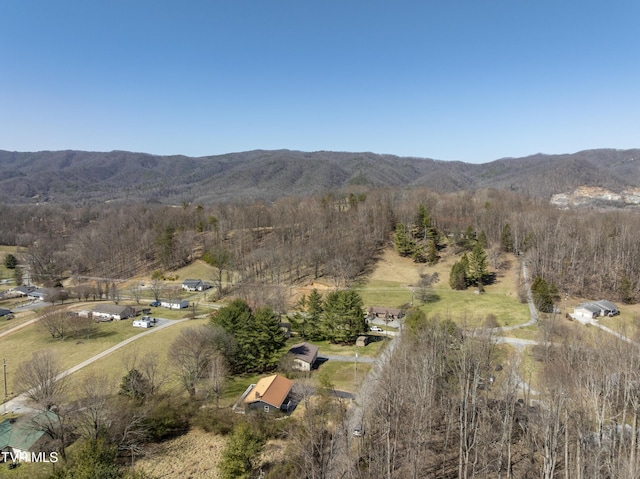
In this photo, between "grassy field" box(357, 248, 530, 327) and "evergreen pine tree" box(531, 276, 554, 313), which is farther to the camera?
"evergreen pine tree" box(531, 276, 554, 313)

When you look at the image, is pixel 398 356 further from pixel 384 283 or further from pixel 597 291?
pixel 597 291

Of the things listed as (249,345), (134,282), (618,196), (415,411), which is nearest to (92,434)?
(249,345)

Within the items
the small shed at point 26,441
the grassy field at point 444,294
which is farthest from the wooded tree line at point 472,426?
the grassy field at point 444,294

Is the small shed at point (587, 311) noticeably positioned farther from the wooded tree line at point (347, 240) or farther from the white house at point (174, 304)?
the white house at point (174, 304)

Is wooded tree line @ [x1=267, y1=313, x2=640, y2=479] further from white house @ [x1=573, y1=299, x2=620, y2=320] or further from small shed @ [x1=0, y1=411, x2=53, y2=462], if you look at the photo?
white house @ [x1=573, y1=299, x2=620, y2=320]

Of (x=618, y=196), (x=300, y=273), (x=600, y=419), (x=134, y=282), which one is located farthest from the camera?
(x=618, y=196)

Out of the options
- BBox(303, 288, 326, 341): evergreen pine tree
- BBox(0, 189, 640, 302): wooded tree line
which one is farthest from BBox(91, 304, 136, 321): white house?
BBox(303, 288, 326, 341): evergreen pine tree
